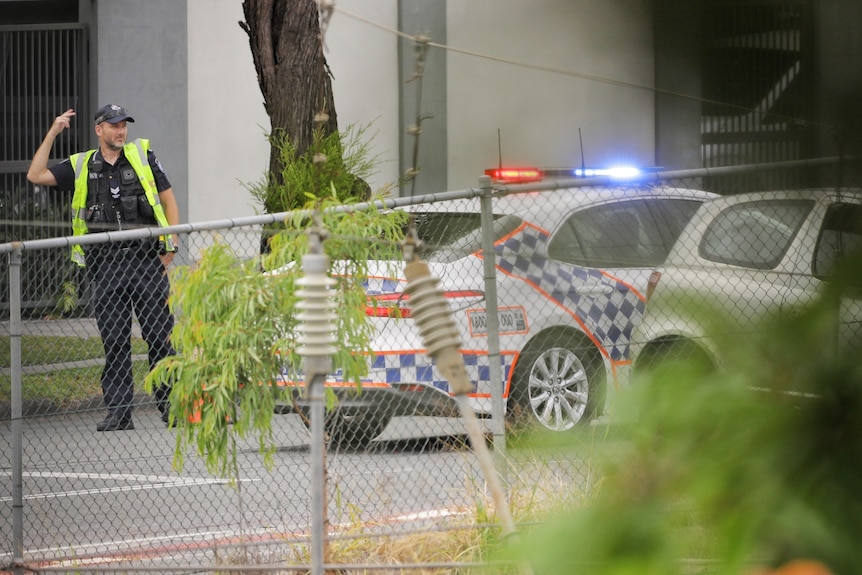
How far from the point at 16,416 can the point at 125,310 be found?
2.08ft

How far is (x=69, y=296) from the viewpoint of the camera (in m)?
4.64

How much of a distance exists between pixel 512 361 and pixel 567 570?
4521 millimetres

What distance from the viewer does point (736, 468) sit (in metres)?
0.52

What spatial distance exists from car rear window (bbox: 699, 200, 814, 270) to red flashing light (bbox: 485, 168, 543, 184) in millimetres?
114

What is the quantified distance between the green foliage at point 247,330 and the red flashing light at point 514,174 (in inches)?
120

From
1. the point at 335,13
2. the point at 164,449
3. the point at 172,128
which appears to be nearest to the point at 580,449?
the point at 335,13

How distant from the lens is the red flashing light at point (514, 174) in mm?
694

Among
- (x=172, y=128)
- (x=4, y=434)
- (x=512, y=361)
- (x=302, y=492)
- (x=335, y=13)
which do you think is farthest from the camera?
(x=172, y=128)

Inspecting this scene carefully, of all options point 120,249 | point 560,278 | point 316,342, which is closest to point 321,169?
point 316,342

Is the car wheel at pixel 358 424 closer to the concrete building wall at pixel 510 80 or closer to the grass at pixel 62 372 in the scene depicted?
the grass at pixel 62 372

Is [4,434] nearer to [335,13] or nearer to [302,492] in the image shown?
[302,492]

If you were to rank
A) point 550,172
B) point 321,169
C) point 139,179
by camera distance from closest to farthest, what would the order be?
point 550,172, point 321,169, point 139,179

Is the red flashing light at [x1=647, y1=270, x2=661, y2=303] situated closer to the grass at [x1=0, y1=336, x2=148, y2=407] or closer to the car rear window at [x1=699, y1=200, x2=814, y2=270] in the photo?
the car rear window at [x1=699, y1=200, x2=814, y2=270]

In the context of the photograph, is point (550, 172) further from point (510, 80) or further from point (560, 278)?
point (560, 278)
